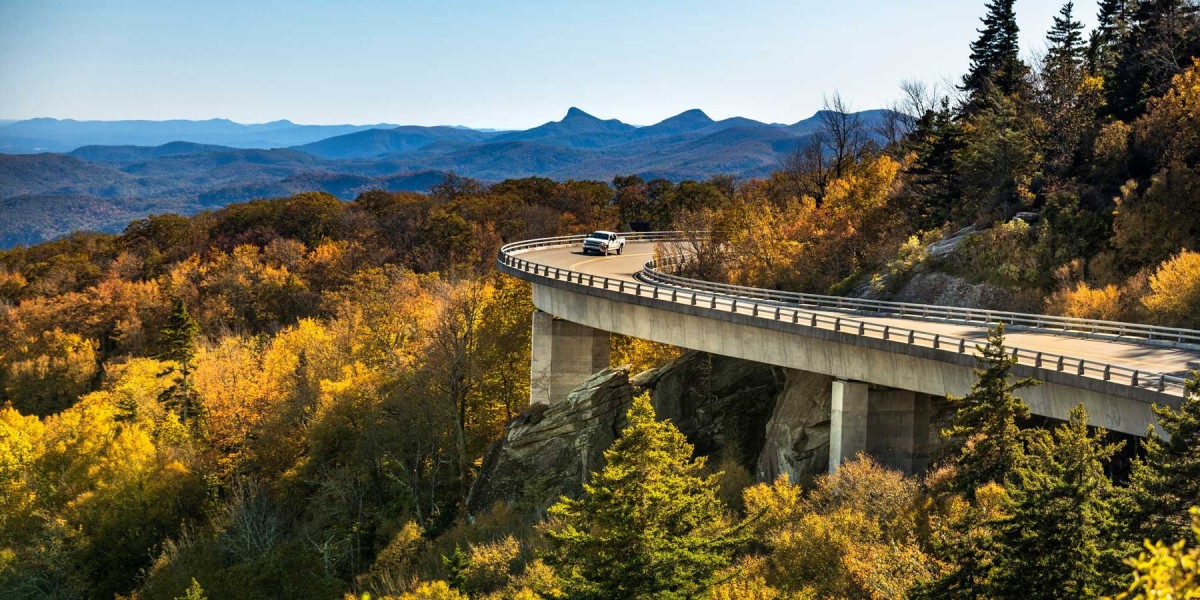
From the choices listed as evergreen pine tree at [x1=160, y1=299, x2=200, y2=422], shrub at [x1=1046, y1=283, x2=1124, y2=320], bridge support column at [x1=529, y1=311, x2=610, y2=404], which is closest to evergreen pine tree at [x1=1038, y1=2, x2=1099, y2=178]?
shrub at [x1=1046, y1=283, x2=1124, y2=320]

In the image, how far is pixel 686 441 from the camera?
39500 mm

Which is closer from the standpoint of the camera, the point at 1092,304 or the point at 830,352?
the point at 830,352

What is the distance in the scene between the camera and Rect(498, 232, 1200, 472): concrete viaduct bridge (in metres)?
26.8

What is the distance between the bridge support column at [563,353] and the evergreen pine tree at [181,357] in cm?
2216

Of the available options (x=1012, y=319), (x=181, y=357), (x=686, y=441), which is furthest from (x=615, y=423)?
(x=181, y=357)

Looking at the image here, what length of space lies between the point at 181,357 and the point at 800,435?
43905 millimetres

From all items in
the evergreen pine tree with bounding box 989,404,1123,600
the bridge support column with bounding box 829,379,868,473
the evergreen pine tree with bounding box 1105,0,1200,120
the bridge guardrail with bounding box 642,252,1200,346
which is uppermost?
the evergreen pine tree with bounding box 1105,0,1200,120

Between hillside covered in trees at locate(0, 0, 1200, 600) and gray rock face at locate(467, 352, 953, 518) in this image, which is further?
gray rock face at locate(467, 352, 953, 518)

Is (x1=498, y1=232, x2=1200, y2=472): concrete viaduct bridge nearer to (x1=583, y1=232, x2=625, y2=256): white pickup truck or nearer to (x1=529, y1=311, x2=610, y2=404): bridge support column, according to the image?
(x1=529, y1=311, x2=610, y2=404): bridge support column

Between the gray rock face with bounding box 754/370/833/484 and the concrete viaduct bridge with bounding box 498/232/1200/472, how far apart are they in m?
1.67

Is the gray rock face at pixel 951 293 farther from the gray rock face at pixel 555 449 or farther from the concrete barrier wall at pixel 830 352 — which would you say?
the gray rock face at pixel 555 449

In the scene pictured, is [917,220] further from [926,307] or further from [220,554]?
[220,554]

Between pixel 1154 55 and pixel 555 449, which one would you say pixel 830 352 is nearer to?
pixel 555 449

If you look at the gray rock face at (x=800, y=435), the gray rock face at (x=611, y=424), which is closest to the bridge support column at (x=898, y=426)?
the gray rock face at (x=800, y=435)
